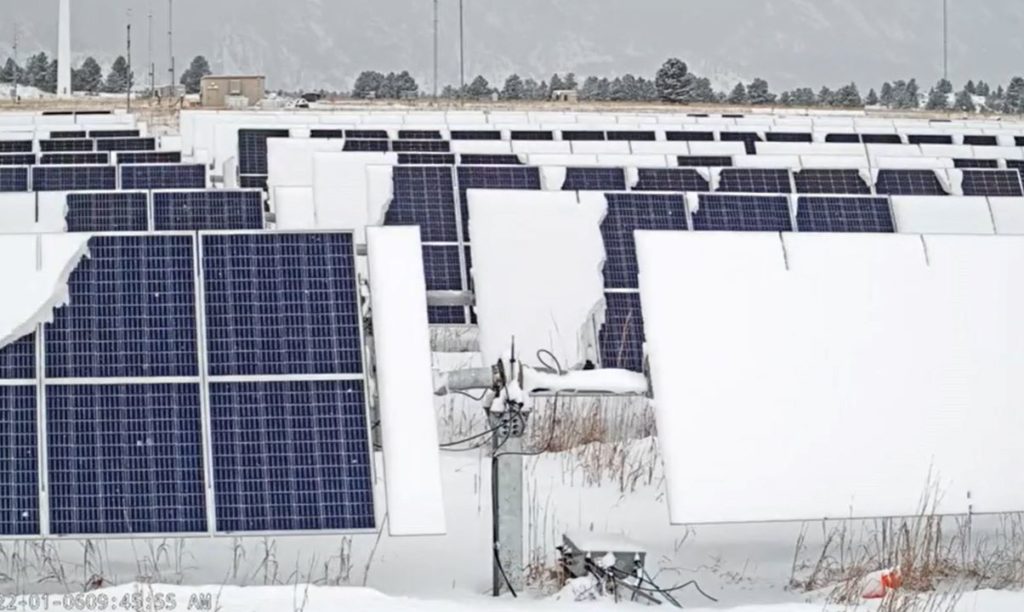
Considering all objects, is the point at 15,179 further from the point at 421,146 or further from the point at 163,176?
the point at 421,146

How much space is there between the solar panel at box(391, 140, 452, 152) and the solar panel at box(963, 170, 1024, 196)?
7275mm

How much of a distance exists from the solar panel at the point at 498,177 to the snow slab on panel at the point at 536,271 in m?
2.26

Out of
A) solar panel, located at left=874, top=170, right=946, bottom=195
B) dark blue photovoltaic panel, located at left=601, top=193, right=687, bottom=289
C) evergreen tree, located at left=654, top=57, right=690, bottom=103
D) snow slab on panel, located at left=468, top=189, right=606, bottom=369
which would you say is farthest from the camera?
evergreen tree, located at left=654, top=57, right=690, bottom=103

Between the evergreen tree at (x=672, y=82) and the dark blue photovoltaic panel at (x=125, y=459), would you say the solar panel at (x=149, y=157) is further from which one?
the evergreen tree at (x=672, y=82)

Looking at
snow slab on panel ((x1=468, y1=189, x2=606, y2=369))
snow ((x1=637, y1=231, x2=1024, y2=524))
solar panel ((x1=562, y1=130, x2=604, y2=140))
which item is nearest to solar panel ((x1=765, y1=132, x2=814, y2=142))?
solar panel ((x1=562, y1=130, x2=604, y2=140))

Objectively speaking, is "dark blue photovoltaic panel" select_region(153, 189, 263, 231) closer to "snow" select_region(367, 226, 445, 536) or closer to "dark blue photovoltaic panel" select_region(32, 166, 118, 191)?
"dark blue photovoltaic panel" select_region(32, 166, 118, 191)

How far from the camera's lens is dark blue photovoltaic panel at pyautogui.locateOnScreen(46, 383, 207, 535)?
301 inches

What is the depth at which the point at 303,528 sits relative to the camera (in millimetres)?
7668

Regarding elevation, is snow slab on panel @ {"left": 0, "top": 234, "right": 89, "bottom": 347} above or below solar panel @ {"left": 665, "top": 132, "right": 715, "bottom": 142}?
below

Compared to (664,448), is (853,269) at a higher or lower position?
higher

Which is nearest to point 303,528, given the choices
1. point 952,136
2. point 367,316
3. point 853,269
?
point 367,316

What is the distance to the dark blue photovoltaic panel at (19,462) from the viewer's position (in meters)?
7.63

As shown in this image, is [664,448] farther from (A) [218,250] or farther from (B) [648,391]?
(A) [218,250]

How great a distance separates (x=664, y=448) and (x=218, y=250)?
7.08ft
